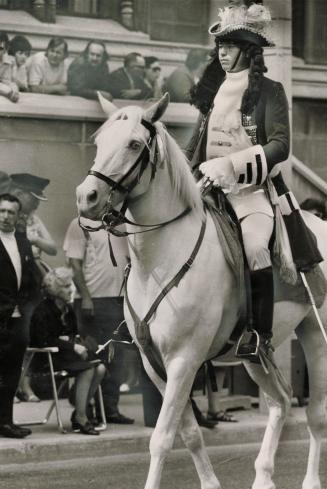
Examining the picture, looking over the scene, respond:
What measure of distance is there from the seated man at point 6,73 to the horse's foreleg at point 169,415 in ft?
17.0

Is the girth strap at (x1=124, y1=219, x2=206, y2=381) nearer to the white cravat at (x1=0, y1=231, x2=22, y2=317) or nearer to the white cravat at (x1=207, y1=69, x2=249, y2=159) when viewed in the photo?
the white cravat at (x1=207, y1=69, x2=249, y2=159)

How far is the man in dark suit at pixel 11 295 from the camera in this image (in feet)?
37.5

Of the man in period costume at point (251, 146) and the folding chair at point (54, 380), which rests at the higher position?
the man in period costume at point (251, 146)

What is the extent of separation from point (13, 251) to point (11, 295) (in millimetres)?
364

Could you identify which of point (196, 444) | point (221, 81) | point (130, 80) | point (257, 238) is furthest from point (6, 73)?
point (196, 444)

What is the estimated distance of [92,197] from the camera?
305 inches

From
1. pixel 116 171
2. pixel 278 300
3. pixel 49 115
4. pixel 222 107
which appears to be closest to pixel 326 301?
pixel 278 300

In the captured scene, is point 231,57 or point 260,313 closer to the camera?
point 260,313

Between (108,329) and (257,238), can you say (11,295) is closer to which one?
(108,329)

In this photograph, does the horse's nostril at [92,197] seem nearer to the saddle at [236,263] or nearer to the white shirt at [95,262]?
the saddle at [236,263]

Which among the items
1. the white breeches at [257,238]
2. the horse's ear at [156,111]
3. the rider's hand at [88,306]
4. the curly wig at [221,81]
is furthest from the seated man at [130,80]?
the horse's ear at [156,111]

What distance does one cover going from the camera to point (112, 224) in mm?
7891

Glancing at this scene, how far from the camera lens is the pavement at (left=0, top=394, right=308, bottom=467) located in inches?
432

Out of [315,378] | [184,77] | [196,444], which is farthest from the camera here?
[184,77]
